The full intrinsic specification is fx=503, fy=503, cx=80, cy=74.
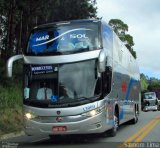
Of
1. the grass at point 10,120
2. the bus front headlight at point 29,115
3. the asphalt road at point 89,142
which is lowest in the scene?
the grass at point 10,120

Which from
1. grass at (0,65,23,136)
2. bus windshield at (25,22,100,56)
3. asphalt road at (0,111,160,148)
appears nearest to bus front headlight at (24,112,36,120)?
asphalt road at (0,111,160,148)

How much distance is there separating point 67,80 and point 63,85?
0.20 m

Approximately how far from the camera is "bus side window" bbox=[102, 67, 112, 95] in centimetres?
1566

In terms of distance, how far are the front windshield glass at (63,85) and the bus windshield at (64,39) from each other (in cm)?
51

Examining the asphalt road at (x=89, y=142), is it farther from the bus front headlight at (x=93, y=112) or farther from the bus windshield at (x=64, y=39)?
the bus windshield at (x=64, y=39)

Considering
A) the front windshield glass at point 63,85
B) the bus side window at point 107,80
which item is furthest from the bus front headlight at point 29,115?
the bus side window at point 107,80

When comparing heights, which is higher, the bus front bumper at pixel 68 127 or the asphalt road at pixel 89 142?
the bus front bumper at pixel 68 127

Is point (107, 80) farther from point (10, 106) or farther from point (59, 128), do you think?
point (10, 106)

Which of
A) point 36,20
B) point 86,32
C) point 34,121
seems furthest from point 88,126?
point 36,20

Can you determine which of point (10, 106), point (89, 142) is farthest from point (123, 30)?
point (89, 142)

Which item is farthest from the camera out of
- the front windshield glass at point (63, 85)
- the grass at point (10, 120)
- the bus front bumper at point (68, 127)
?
the grass at point (10, 120)

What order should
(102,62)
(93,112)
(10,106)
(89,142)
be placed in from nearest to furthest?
(102,62)
(93,112)
(89,142)
(10,106)

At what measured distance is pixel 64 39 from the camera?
15.8 metres

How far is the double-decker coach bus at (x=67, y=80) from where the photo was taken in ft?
49.5
